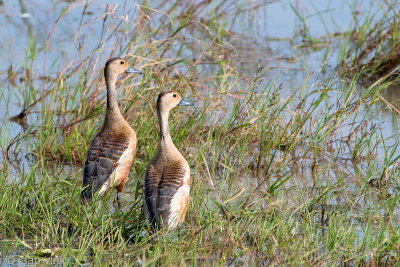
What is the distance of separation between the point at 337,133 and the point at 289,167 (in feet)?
1.89

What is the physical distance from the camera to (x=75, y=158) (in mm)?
6418

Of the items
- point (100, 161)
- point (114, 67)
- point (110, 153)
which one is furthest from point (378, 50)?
point (100, 161)

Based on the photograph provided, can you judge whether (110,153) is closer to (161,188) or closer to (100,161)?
(100,161)

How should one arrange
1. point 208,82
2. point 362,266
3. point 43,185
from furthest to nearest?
point 208,82 → point 43,185 → point 362,266

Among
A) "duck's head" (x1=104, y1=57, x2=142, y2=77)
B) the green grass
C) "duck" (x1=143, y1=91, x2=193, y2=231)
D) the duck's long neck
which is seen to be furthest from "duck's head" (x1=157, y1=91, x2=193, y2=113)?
"duck's head" (x1=104, y1=57, x2=142, y2=77)

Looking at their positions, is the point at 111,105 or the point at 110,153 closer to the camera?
the point at 110,153

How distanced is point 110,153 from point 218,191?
2.93 ft

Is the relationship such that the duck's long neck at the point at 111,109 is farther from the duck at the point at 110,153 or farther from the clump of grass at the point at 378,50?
the clump of grass at the point at 378,50

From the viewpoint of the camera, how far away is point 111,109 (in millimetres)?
6039

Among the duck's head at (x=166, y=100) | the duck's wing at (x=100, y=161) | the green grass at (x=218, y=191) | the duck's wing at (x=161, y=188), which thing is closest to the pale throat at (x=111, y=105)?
the duck's wing at (x=100, y=161)

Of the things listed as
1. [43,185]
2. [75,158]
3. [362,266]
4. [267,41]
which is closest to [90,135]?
[75,158]

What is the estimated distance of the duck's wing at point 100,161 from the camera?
5.31 metres

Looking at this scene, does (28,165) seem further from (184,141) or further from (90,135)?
(184,141)

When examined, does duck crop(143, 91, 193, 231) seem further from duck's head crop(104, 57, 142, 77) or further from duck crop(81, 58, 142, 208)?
duck's head crop(104, 57, 142, 77)
